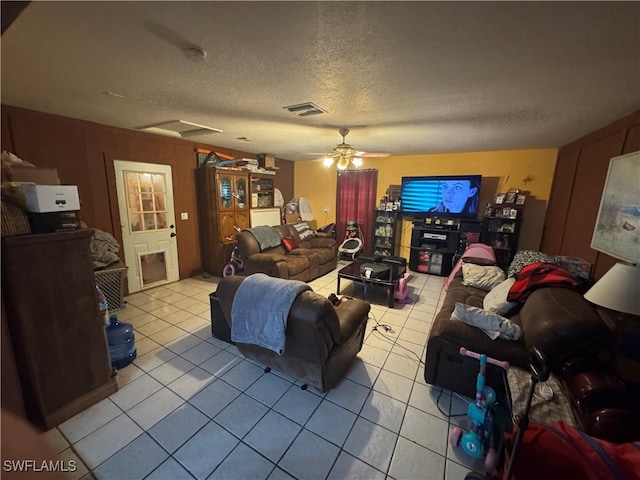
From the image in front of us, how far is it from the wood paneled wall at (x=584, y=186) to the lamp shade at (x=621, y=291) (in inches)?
47.6

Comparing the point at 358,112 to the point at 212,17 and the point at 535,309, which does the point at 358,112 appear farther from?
the point at 535,309

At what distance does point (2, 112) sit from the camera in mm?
2506

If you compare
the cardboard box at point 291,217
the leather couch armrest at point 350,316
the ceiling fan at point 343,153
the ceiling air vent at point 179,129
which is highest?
the ceiling air vent at point 179,129

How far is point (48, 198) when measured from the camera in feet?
5.10

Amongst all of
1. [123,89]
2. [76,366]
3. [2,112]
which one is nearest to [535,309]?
[76,366]

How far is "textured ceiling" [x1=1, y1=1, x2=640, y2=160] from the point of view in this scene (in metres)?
1.14

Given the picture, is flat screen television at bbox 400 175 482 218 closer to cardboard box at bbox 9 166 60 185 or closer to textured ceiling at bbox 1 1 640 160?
textured ceiling at bbox 1 1 640 160

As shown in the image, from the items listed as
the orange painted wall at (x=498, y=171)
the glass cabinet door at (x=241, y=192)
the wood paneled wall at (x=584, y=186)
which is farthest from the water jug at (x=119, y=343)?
the orange painted wall at (x=498, y=171)

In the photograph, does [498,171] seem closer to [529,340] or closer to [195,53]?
[529,340]

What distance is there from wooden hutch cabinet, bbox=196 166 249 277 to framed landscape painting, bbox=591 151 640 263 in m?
4.78

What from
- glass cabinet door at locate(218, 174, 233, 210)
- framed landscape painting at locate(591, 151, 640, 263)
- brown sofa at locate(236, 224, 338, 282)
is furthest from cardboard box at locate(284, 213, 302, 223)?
framed landscape painting at locate(591, 151, 640, 263)

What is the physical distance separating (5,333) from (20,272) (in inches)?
13.8

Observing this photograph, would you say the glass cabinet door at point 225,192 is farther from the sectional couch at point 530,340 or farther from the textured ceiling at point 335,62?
the sectional couch at point 530,340

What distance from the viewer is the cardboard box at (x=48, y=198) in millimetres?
1521
